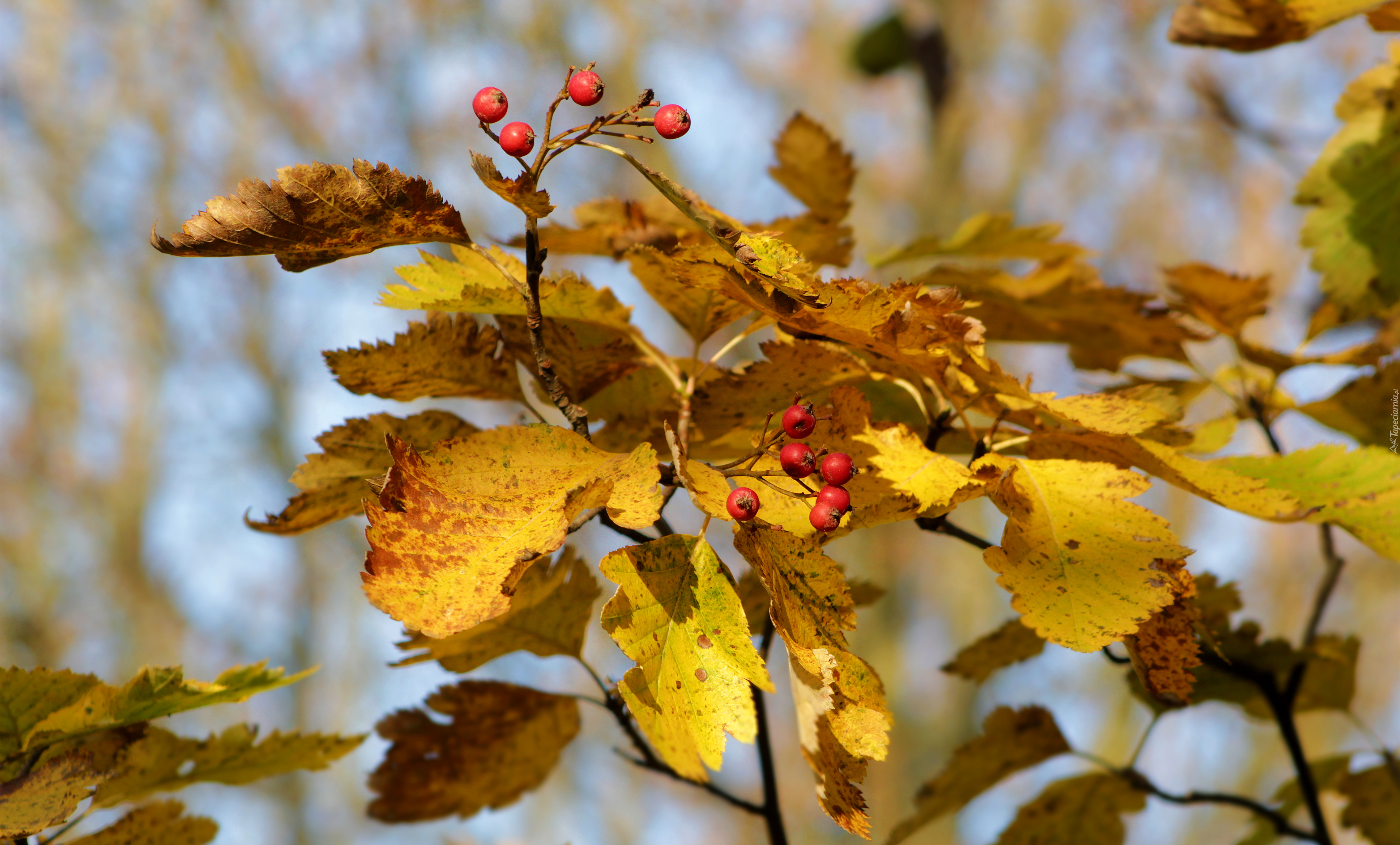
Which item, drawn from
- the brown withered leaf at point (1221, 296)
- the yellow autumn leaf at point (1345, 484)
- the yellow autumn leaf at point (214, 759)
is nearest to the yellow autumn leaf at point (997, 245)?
the brown withered leaf at point (1221, 296)

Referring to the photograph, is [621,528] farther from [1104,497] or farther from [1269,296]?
[1269,296]

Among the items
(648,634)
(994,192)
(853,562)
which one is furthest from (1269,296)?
(994,192)

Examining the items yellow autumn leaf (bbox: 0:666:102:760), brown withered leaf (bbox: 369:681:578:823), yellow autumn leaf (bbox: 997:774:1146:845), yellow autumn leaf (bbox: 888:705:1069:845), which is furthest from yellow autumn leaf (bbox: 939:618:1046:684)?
yellow autumn leaf (bbox: 0:666:102:760)

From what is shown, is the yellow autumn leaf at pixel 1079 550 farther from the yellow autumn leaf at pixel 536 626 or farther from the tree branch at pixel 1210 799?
the tree branch at pixel 1210 799

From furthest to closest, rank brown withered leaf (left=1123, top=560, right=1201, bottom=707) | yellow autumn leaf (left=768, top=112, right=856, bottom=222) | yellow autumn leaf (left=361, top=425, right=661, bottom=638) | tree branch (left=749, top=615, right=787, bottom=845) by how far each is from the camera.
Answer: yellow autumn leaf (left=768, top=112, right=856, bottom=222)
tree branch (left=749, top=615, right=787, bottom=845)
brown withered leaf (left=1123, top=560, right=1201, bottom=707)
yellow autumn leaf (left=361, top=425, right=661, bottom=638)

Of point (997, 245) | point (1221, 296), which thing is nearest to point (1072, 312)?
point (997, 245)

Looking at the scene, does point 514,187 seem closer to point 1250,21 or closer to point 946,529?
point 946,529

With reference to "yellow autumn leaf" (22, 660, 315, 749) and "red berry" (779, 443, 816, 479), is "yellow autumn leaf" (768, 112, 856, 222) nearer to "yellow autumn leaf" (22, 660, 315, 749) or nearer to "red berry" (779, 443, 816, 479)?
"red berry" (779, 443, 816, 479)
